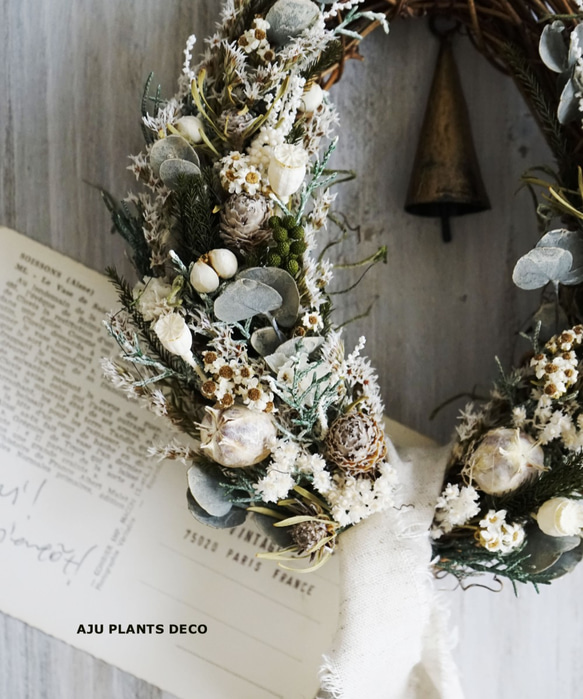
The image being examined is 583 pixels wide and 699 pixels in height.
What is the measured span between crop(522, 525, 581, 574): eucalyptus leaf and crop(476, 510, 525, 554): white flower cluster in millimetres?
30

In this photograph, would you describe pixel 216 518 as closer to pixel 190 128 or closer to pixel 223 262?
pixel 223 262

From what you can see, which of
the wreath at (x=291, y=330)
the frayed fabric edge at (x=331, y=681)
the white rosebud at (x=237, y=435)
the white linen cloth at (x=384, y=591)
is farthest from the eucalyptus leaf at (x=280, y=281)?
the frayed fabric edge at (x=331, y=681)

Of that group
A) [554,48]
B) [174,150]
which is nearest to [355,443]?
[174,150]

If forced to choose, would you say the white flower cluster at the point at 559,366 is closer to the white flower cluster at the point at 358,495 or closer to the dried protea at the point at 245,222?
the white flower cluster at the point at 358,495

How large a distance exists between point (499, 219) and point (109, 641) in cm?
92

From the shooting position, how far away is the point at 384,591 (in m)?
0.83

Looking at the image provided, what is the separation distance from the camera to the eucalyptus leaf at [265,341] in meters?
0.79

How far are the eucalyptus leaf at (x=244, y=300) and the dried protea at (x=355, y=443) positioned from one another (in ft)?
0.54

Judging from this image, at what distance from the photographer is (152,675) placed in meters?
1.03

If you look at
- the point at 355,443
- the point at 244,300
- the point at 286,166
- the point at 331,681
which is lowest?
the point at 331,681

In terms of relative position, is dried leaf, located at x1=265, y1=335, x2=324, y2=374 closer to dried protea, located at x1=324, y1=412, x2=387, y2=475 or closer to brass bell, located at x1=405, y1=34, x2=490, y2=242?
dried protea, located at x1=324, y1=412, x2=387, y2=475

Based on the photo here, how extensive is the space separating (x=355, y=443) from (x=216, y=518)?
8.7 inches

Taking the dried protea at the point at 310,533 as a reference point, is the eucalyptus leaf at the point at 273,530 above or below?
above

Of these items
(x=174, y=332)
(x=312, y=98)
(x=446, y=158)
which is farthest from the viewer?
(x=446, y=158)
